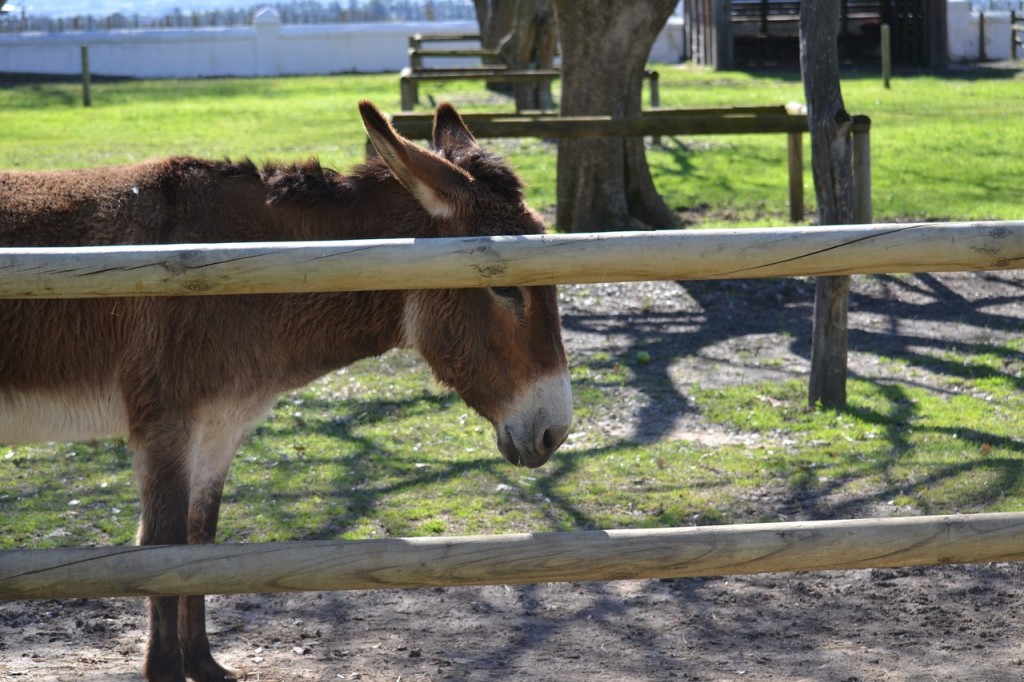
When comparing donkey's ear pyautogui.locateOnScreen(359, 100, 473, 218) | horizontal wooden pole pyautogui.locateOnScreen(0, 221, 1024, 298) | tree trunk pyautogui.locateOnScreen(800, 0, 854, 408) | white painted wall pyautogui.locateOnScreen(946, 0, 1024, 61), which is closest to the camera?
horizontal wooden pole pyautogui.locateOnScreen(0, 221, 1024, 298)

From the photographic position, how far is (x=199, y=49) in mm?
40719

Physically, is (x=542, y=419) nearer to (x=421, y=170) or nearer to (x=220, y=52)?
(x=421, y=170)

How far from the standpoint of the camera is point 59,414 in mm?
3736

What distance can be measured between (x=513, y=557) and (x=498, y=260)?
0.77 meters

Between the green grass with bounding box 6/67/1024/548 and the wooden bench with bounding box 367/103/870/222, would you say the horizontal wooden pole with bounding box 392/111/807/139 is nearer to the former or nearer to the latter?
the wooden bench with bounding box 367/103/870/222

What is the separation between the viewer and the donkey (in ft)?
11.8

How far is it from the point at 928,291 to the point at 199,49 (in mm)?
36254

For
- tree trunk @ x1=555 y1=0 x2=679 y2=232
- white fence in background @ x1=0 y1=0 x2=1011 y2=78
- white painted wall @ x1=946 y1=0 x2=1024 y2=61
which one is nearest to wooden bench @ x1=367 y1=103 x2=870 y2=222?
tree trunk @ x1=555 y1=0 x2=679 y2=232

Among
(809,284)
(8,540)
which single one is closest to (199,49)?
(809,284)

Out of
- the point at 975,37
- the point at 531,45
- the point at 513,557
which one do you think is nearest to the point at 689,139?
the point at 531,45

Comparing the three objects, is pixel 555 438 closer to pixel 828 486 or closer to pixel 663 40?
pixel 828 486

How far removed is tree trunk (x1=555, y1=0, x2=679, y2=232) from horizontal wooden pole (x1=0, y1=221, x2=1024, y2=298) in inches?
344

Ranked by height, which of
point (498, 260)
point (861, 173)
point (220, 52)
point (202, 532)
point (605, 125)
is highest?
point (220, 52)

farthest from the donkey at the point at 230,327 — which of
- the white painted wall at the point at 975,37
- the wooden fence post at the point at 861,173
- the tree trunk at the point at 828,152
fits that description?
the white painted wall at the point at 975,37
